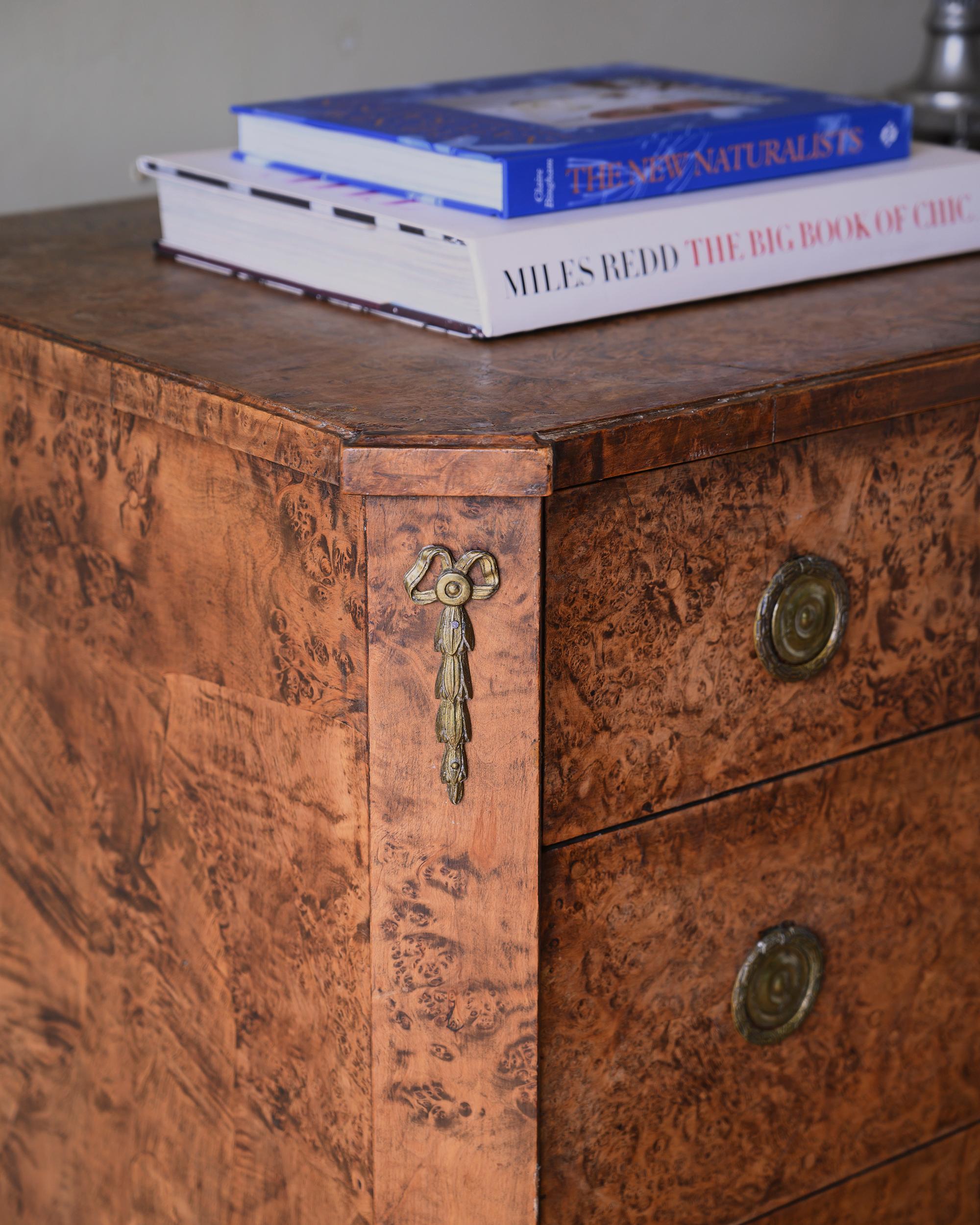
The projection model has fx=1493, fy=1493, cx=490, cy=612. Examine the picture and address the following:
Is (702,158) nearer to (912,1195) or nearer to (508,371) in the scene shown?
(508,371)

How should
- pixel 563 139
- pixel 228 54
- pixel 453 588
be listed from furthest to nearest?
pixel 228 54
pixel 563 139
pixel 453 588

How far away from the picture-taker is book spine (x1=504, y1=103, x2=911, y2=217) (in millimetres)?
822

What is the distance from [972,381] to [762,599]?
0.16 meters

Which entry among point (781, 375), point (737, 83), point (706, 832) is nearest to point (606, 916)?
point (706, 832)

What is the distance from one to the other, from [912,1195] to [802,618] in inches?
17.6

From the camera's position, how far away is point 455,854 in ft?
2.27

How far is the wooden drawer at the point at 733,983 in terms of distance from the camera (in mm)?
760

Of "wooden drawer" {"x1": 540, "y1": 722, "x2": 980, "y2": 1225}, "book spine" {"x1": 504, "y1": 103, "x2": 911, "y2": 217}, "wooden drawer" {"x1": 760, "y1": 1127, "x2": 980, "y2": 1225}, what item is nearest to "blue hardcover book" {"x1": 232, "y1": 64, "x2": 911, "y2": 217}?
"book spine" {"x1": 504, "y1": 103, "x2": 911, "y2": 217}

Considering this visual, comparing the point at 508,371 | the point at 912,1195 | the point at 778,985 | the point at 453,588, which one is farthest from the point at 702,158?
the point at 912,1195

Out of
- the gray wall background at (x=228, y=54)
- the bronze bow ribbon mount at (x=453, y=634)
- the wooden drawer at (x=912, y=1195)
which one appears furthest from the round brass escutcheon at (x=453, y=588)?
the gray wall background at (x=228, y=54)

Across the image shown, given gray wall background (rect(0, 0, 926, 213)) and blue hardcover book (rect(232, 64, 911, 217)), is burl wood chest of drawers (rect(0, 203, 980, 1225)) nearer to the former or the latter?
blue hardcover book (rect(232, 64, 911, 217))

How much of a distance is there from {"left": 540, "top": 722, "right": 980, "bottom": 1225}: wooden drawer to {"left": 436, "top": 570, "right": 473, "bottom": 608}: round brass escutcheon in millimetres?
156

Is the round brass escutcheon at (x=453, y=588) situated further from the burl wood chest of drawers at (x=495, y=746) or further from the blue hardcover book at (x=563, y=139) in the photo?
the blue hardcover book at (x=563, y=139)

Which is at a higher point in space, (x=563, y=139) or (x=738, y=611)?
(x=563, y=139)
